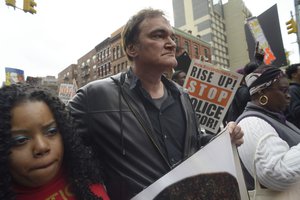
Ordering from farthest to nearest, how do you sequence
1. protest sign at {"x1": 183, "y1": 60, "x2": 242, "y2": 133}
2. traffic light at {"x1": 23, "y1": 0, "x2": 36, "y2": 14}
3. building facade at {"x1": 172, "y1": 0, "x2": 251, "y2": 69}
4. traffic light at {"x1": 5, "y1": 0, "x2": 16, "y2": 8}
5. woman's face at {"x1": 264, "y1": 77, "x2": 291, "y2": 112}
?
1. building facade at {"x1": 172, "y1": 0, "x2": 251, "y2": 69}
2. traffic light at {"x1": 23, "y1": 0, "x2": 36, "y2": 14}
3. traffic light at {"x1": 5, "y1": 0, "x2": 16, "y2": 8}
4. protest sign at {"x1": 183, "y1": 60, "x2": 242, "y2": 133}
5. woman's face at {"x1": 264, "y1": 77, "x2": 291, "y2": 112}

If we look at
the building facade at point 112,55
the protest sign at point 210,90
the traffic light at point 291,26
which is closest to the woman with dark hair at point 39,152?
the protest sign at point 210,90

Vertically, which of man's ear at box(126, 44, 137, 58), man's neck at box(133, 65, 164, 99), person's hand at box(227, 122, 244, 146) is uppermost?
man's ear at box(126, 44, 137, 58)

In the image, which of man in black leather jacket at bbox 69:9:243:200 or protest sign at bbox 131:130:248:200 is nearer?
protest sign at bbox 131:130:248:200

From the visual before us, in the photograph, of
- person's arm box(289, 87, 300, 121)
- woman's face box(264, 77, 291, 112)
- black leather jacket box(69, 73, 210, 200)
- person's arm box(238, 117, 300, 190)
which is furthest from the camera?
person's arm box(289, 87, 300, 121)

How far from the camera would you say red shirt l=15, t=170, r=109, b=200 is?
1.34 m

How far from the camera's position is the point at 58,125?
1.45 m

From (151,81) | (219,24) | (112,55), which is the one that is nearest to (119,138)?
(151,81)

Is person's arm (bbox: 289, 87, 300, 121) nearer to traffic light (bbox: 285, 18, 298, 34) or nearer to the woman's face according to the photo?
the woman's face

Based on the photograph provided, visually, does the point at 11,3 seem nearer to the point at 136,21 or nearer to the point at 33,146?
the point at 136,21

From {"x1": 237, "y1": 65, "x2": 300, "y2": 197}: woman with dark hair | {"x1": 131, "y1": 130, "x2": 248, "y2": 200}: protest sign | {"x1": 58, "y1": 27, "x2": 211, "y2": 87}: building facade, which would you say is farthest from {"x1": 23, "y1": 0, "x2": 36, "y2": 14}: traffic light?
{"x1": 58, "y1": 27, "x2": 211, "y2": 87}: building facade

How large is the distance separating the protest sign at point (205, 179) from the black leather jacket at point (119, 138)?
1.05 ft

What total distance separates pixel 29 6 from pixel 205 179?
11924 millimetres

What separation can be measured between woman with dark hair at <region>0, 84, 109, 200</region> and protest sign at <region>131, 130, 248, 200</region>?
302mm

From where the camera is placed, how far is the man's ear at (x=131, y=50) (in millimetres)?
2240
